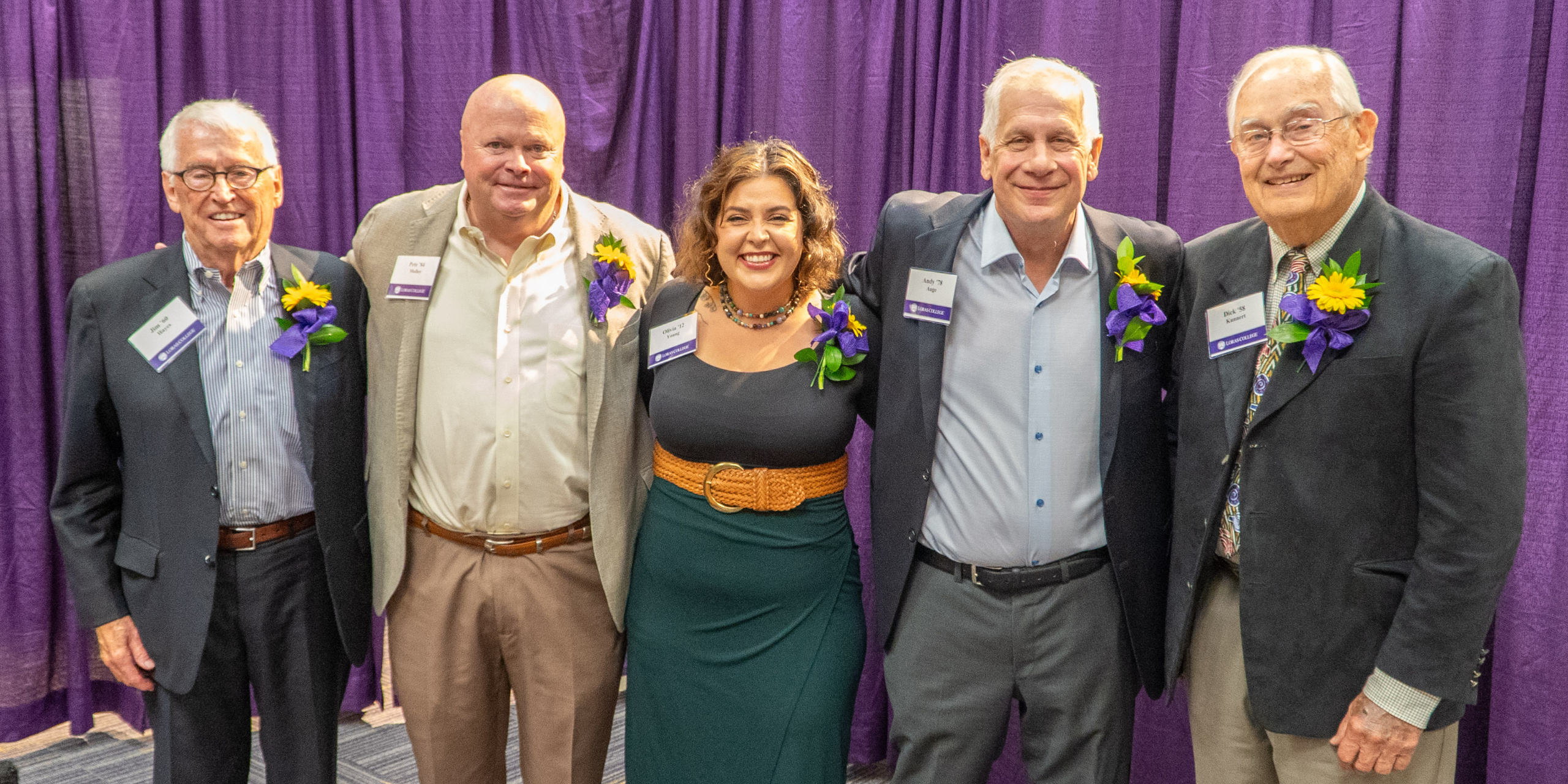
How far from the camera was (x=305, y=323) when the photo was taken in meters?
2.48

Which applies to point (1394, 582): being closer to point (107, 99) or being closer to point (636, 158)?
point (636, 158)

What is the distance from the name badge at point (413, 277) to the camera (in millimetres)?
2592

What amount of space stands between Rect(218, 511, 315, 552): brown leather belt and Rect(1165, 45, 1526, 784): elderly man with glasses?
1.96 meters

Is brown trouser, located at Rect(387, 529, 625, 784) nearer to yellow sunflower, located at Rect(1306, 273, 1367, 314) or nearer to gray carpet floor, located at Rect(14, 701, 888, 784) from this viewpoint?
gray carpet floor, located at Rect(14, 701, 888, 784)

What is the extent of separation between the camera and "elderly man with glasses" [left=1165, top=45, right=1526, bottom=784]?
1856 millimetres

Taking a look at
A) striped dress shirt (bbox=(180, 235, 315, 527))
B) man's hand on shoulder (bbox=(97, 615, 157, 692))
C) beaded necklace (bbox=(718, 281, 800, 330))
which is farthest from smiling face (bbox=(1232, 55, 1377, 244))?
man's hand on shoulder (bbox=(97, 615, 157, 692))

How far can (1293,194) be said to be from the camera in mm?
2008

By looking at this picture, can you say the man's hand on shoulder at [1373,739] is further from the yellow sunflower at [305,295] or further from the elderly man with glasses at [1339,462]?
the yellow sunflower at [305,295]

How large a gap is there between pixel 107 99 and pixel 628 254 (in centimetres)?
226

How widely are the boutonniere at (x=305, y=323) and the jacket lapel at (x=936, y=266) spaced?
1335 mm

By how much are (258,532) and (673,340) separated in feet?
3.42

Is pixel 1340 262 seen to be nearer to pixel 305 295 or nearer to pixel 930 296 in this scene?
pixel 930 296

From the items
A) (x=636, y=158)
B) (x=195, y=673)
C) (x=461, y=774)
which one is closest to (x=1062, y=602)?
(x=461, y=774)

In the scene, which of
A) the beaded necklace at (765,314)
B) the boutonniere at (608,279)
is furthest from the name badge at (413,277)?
the beaded necklace at (765,314)
